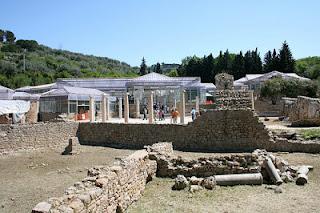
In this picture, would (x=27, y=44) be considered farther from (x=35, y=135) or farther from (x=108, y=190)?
(x=108, y=190)

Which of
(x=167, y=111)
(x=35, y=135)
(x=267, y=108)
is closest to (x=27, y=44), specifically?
(x=167, y=111)

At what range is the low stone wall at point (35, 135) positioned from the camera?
24531mm

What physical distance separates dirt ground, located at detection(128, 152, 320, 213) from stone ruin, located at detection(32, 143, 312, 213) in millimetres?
333

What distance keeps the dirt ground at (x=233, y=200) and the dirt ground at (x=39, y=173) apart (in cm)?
349

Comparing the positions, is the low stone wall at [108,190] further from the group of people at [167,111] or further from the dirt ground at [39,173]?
the group of people at [167,111]

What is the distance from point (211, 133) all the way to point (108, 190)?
1440cm

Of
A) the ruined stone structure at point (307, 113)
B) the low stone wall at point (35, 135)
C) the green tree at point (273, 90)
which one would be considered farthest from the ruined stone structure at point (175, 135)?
the green tree at point (273, 90)

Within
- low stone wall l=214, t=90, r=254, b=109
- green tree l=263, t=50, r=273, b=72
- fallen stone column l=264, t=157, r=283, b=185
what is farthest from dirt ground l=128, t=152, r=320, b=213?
green tree l=263, t=50, r=273, b=72

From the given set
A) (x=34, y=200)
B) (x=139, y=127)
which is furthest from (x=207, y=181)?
(x=139, y=127)

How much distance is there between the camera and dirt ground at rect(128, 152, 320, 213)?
10.5 m

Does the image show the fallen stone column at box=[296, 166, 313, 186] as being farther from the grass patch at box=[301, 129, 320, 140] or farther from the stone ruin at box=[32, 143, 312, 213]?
the grass patch at box=[301, 129, 320, 140]

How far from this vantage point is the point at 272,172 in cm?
1346

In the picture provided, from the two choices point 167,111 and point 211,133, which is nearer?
point 211,133

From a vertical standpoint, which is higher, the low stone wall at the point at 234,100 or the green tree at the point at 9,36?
the green tree at the point at 9,36
